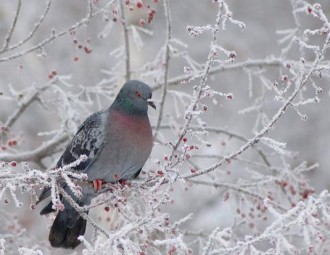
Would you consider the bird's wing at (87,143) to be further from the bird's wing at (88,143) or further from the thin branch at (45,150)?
the thin branch at (45,150)

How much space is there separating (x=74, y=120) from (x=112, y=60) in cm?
621

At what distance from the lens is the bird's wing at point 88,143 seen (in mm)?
4414

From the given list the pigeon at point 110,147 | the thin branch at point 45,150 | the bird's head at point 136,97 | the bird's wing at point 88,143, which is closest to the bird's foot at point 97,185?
the pigeon at point 110,147

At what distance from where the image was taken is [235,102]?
43.4 feet

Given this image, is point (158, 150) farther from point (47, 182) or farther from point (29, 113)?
point (47, 182)

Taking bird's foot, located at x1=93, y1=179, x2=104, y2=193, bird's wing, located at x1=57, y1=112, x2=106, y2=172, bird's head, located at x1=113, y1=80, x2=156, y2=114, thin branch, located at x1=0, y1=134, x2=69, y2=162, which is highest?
bird's head, located at x1=113, y1=80, x2=156, y2=114

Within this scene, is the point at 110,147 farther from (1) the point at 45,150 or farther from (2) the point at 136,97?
(1) the point at 45,150

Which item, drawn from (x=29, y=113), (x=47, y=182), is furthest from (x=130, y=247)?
(x=29, y=113)

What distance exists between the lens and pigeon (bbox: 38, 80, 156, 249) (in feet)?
14.3

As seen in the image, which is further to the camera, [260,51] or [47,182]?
[260,51]

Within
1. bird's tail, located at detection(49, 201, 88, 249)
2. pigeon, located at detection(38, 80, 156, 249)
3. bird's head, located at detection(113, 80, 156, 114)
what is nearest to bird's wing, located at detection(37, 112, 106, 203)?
pigeon, located at detection(38, 80, 156, 249)

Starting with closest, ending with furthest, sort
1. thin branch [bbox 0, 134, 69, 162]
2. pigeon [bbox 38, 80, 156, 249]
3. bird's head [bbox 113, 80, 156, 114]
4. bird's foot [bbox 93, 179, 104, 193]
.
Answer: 1. bird's foot [bbox 93, 179, 104, 193]
2. pigeon [bbox 38, 80, 156, 249]
3. bird's head [bbox 113, 80, 156, 114]
4. thin branch [bbox 0, 134, 69, 162]

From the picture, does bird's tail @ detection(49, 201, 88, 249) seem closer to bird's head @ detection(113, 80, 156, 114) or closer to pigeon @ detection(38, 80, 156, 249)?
pigeon @ detection(38, 80, 156, 249)

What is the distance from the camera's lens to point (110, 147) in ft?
14.5
